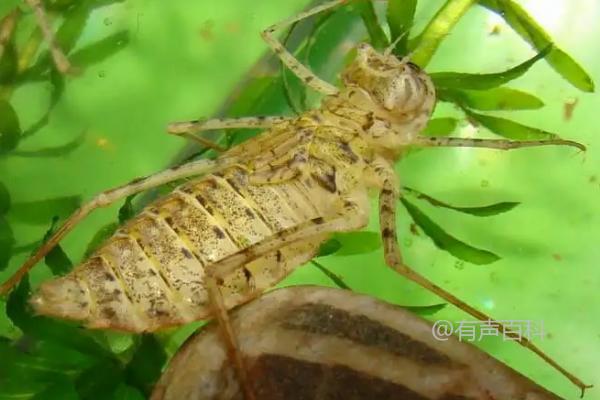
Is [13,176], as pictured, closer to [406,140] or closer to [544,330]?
[406,140]

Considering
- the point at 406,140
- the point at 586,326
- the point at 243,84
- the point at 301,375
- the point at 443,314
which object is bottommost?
the point at 586,326

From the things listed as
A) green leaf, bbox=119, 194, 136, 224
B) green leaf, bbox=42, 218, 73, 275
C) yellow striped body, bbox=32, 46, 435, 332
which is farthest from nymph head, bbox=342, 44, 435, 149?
green leaf, bbox=42, 218, 73, 275

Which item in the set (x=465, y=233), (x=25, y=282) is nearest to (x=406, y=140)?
(x=465, y=233)

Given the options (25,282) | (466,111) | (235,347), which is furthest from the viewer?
(466,111)

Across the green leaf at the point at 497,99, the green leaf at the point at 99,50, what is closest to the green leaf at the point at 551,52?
the green leaf at the point at 497,99

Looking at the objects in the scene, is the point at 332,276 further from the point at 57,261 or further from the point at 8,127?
the point at 8,127

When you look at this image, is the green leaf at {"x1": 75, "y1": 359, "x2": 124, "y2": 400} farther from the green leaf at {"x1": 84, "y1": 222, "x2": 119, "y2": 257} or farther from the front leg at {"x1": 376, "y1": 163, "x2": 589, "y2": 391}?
the front leg at {"x1": 376, "y1": 163, "x2": 589, "y2": 391}

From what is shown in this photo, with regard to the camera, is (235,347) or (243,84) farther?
(243,84)
